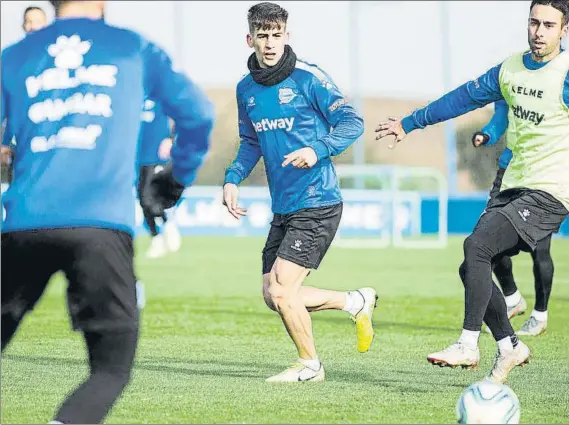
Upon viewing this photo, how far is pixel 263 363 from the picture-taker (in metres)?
8.58

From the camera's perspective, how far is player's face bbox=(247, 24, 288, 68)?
760cm

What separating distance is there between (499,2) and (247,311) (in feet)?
55.4

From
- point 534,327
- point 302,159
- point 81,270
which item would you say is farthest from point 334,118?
point 534,327

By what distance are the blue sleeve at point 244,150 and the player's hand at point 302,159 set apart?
2.57ft

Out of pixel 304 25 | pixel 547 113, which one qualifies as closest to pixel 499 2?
pixel 304 25

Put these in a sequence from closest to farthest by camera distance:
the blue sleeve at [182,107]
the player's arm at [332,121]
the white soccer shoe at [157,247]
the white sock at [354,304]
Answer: the blue sleeve at [182,107]
the player's arm at [332,121]
the white sock at [354,304]
the white soccer shoe at [157,247]

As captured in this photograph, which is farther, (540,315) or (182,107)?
(540,315)

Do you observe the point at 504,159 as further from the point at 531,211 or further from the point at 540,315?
the point at 531,211

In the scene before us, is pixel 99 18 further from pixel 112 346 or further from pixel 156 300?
pixel 156 300

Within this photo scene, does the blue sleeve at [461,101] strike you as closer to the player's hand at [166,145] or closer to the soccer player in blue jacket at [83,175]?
the player's hand at [166,145]

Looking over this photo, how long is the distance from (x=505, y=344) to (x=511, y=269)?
3.12m

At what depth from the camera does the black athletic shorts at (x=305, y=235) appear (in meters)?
7.63

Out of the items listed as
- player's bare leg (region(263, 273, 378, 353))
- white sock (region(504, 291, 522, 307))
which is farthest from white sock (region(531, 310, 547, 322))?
player's bare leg (region(263, 273, 378, 353))

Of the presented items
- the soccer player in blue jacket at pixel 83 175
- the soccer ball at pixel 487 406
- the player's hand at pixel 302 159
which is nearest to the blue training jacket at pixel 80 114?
the soccer player in blue jacket at pixel 83 175
